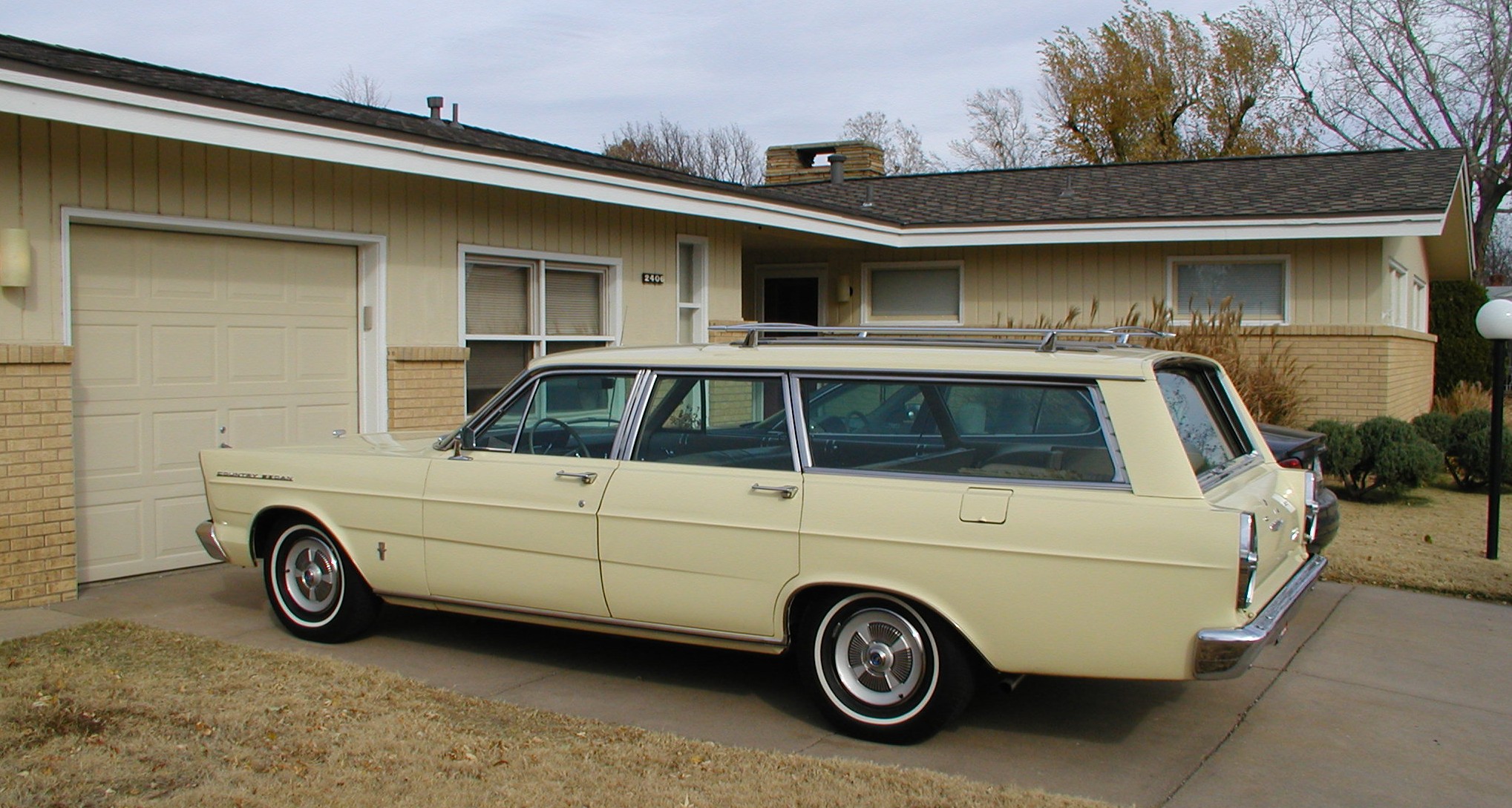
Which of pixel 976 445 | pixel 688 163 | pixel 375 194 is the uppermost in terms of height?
pixel 688 163

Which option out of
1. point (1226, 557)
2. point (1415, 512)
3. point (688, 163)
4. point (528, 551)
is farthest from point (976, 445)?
point (688, 163)

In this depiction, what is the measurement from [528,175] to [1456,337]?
68.6ft

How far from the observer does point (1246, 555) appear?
4.33 m

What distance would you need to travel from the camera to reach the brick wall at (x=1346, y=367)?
13.4 metres

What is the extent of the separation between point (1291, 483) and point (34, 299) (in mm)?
6872

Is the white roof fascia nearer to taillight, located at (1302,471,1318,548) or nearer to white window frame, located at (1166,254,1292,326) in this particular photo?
white window frame, located at (1166,254,1292,326)

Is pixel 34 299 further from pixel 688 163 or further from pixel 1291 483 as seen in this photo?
pixel 688 163

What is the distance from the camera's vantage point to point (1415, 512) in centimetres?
1123

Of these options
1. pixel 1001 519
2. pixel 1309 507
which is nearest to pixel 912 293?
pixel 1309 507

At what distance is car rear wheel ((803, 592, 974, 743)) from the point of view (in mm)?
4812

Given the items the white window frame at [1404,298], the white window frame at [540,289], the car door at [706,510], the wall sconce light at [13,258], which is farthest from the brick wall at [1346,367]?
the wall sconce light at [13,258]

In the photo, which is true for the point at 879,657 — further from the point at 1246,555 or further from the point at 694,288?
the point at 694,288

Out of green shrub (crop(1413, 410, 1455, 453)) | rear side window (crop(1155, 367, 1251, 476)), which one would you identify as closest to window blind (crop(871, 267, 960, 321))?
green shrub (crop(1413, 410, 1455, 453))

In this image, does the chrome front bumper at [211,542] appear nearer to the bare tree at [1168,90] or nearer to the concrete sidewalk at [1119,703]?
the concrete sidewalk at [1119,703]
